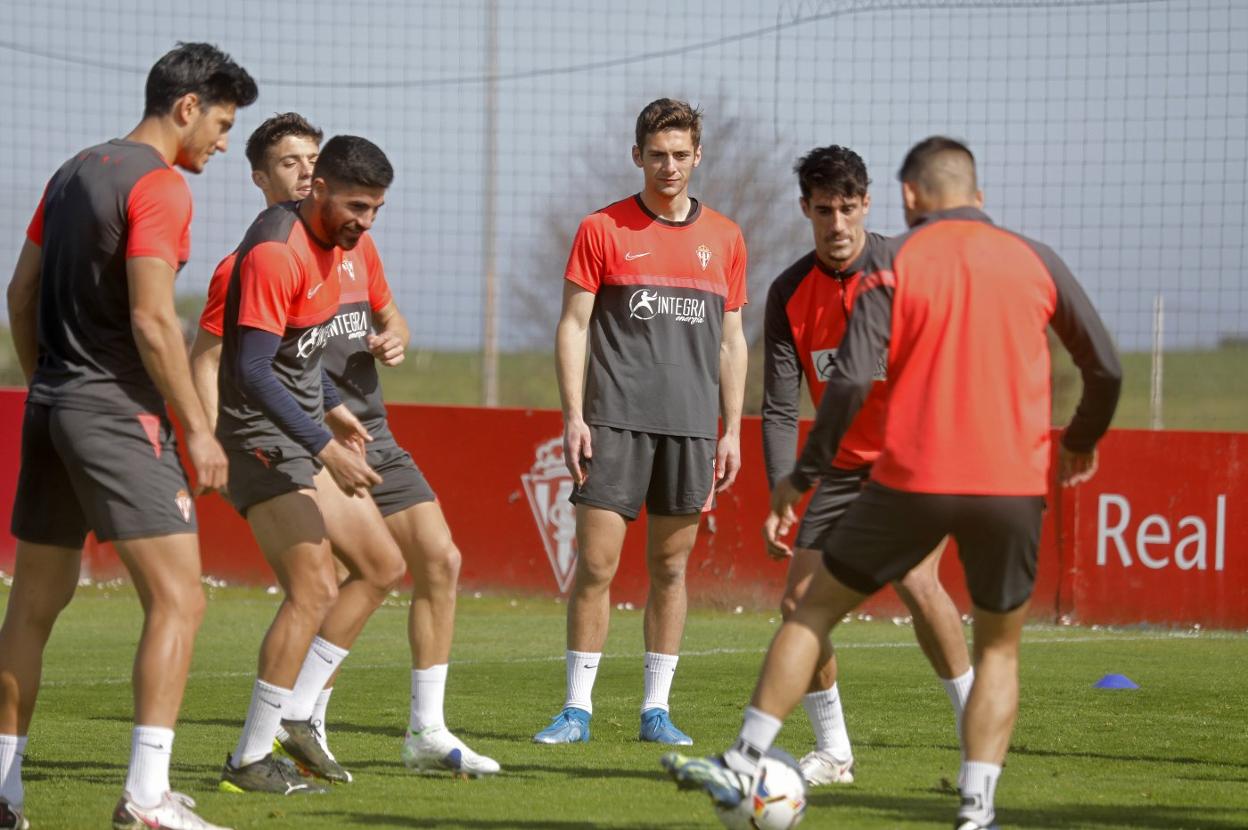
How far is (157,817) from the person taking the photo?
16.9 feet

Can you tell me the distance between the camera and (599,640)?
7.70 m

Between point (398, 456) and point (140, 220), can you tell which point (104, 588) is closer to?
point (398, 456)

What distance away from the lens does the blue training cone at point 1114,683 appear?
363 inches

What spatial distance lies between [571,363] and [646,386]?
349 mm

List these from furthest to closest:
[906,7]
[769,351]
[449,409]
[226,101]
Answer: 1. [906,7]
2. [449,409]
3. [769,351]
4. [226,101]

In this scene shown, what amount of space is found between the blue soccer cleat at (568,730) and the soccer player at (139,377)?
92.8 inches

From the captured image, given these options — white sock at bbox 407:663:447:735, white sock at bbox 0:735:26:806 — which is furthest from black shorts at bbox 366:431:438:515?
white sock at bbox 0:735:26:806

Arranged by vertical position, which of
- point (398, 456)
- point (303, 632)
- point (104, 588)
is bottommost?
point (104, 588)

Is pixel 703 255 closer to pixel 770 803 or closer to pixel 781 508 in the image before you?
pixel 781 508

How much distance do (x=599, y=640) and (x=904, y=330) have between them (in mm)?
3151

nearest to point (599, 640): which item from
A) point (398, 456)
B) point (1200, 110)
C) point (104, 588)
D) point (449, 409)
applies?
point (398, 456)

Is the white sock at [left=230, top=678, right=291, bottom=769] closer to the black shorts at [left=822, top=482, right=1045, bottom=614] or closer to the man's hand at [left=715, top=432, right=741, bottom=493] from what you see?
the black shorts at [left=822, top=482, right=1045, bottom=614]

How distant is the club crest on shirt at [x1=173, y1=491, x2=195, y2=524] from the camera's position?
17.2ft

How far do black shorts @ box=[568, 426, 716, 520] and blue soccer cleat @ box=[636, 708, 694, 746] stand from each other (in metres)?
0.85
